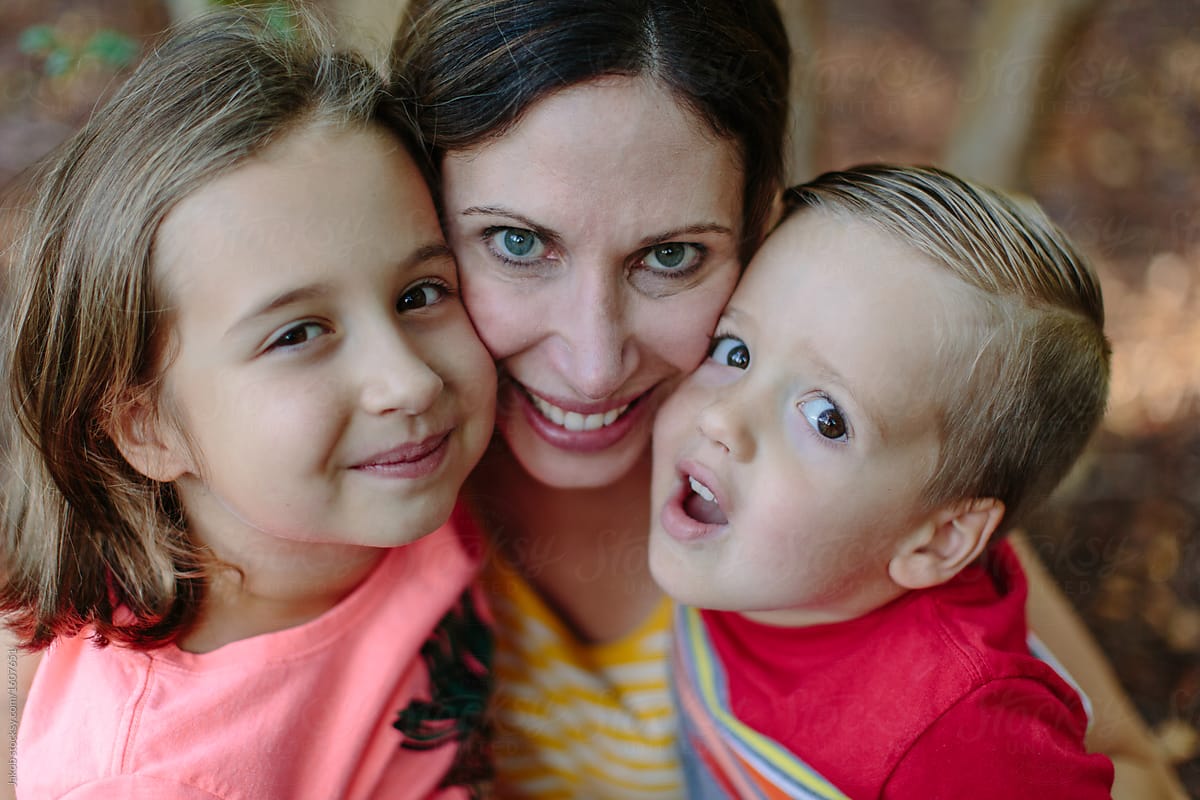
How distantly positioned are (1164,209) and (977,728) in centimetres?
337

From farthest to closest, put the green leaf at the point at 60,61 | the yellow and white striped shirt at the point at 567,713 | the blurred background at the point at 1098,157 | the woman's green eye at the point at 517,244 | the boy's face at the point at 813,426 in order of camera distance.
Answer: the blurred background at the point at 1098,157 → the green leaf at the point at 60,61 → the yellow and white striped shirt at the point at 567,713 → the woman's green eye at the point at 517,244 → the boy's face at the point at 813,426

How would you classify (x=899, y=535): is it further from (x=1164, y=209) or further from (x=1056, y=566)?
(x=1164, y=209)

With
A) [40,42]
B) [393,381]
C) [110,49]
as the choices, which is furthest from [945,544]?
[40,42]

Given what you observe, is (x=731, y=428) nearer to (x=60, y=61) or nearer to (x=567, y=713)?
(x=567, y=713)

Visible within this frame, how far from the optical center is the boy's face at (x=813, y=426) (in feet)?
4.65

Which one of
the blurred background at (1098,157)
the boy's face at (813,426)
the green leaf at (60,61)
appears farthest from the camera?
the blurred background at (1098,157)

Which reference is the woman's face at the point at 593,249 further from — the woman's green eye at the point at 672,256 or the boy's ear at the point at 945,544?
the boy's ear at the point at 945,544

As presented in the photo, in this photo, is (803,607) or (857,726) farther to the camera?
(803,607)

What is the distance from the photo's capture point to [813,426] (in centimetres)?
146

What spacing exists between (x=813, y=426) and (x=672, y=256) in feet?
1.12

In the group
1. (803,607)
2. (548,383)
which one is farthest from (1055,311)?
(548,383)

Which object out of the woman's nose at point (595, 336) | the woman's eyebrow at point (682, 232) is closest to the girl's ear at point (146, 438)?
the woman's nose at point (595, 336)

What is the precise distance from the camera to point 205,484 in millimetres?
1522

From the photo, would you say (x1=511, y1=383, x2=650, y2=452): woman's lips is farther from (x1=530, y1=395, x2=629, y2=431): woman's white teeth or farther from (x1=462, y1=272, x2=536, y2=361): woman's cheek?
(x1=462, y1=272, x2=536, y2=361): woman's cheek
